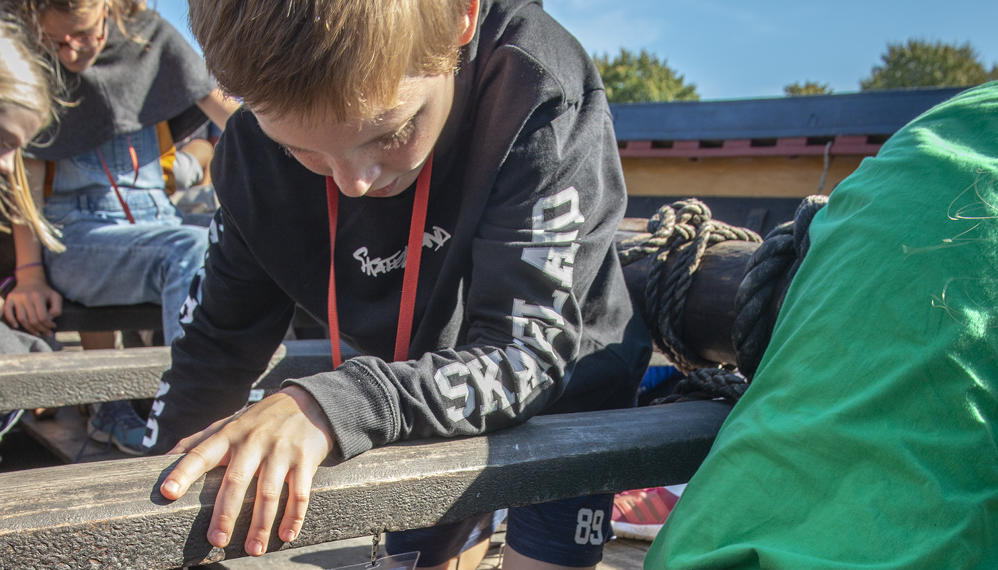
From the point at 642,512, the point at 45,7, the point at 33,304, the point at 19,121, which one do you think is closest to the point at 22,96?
the point at 19,121

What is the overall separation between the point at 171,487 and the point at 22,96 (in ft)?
5.32

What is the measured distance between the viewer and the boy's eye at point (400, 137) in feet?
3.28

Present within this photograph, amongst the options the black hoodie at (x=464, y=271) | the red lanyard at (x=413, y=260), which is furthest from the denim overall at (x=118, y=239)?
the red lanyard at (x=413, y=260)

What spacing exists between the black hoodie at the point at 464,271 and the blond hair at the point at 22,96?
2.80 feet

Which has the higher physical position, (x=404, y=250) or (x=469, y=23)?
(x=469, y=23)

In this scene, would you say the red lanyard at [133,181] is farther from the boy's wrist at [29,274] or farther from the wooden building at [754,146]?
the wooden building at [754,146]

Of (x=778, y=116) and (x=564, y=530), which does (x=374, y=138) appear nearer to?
(x=564, y=530)

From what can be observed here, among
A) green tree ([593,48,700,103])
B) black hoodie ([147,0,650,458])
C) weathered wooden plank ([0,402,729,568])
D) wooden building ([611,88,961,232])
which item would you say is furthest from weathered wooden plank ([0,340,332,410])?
green tree ([593,48,700,103])

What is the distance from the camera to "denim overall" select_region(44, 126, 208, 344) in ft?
7.07

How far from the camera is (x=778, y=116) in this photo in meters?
5.92

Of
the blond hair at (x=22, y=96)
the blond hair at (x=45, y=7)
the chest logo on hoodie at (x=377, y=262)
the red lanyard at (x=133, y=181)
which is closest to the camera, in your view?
the chest logo on hoodie at (x=377, y=262)

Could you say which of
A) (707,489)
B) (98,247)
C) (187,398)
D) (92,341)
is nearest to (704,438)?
(707,489)

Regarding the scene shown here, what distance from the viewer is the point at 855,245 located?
2.64ft

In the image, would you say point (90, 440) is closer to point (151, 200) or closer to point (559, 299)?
point (151, 200)
